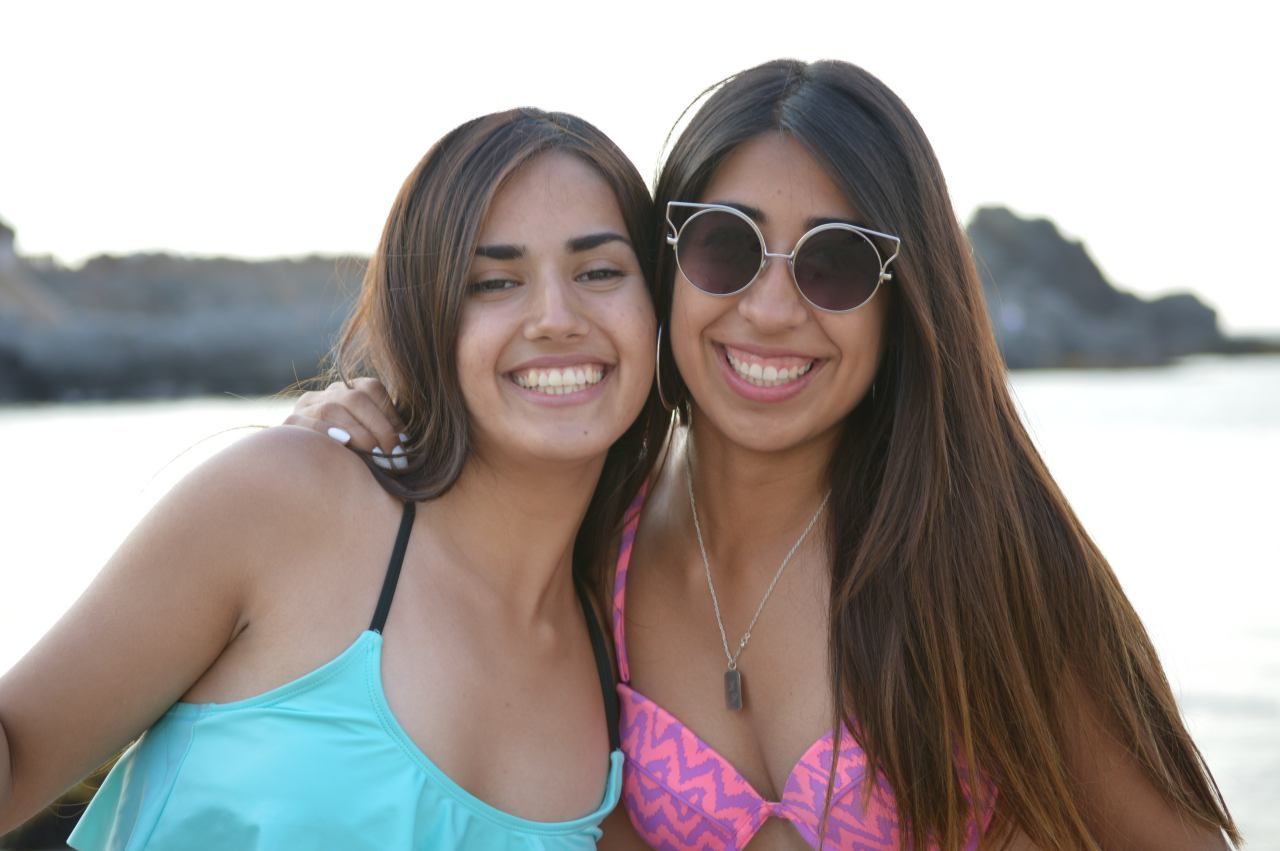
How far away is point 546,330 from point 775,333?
60 cm

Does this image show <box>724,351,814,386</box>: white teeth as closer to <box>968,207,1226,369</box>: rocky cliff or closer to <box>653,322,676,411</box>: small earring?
<box>653,322,676,411</box>: small earring

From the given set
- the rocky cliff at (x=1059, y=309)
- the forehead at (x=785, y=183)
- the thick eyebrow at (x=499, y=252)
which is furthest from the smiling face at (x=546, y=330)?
the rocky cliff at (x=1059, y=309)

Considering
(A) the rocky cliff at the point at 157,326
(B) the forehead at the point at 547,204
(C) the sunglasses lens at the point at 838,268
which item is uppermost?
(B) the forehead at the point at 547,204

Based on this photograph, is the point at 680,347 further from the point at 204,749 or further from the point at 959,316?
the point at 204,749

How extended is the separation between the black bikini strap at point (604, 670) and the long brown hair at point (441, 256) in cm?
62

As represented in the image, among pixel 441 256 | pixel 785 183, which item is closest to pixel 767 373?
pixel 785 183

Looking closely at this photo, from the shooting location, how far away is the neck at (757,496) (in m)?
3.32

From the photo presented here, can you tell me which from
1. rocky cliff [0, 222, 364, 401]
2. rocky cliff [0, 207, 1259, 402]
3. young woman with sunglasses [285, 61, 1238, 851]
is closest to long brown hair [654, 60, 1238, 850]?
young woman with sunglasses [285, 61, 1238, 851]

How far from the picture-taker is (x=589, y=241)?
111 inches

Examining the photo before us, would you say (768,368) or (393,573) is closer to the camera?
(393,573)

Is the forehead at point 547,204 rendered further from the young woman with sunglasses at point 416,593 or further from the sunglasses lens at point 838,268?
the sunglasses lens at point 838,268

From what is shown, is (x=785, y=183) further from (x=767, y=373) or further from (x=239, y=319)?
(x=239, y=319)

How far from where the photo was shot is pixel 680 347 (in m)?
3.13

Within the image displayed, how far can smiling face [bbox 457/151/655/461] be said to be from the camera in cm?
277
